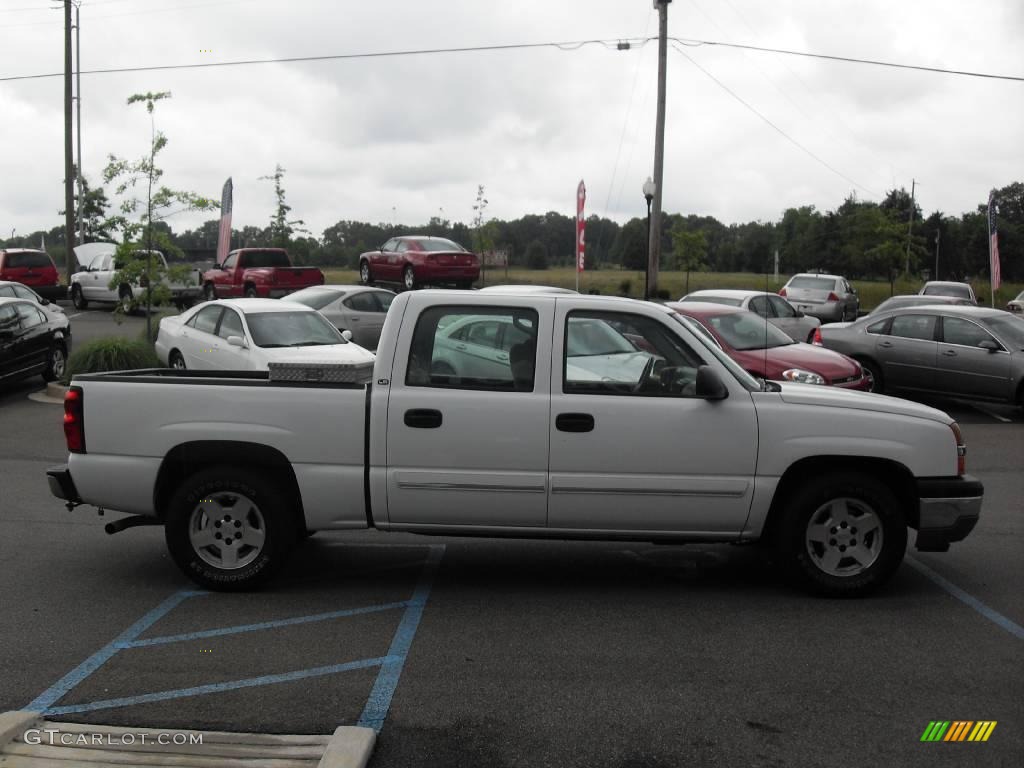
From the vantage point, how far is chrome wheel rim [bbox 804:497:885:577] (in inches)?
249

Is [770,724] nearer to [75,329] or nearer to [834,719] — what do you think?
[834,719]

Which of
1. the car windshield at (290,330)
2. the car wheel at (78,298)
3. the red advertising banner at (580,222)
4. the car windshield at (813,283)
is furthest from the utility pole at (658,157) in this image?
the car wheel at (78,298)

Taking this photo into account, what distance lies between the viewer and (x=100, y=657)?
5.32 m

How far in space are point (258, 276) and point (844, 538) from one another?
80.4 feet

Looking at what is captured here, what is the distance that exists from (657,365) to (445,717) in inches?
104

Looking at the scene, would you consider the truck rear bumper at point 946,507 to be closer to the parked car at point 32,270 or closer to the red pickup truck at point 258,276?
the red pickup truck at point 258,276

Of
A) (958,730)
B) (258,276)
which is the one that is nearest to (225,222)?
(258,276)

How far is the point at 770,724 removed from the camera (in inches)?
178

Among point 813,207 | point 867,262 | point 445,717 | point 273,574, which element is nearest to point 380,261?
point 273,574

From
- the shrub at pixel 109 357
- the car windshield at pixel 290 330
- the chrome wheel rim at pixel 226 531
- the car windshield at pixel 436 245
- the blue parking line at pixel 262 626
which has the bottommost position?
the blue parking line at pixel 262 626

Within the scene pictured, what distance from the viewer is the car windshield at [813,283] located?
104ft

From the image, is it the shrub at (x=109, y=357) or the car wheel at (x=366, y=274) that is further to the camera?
the car wheel at (x=366, y=274)

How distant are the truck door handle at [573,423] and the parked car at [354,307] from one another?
45.9ft

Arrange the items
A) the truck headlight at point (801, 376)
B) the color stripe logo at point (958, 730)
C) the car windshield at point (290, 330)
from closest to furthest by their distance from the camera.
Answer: the color stripe logo at point (958, 730) → the truck headlight at point (801, 376) → the car windshield at point (290, 330)
